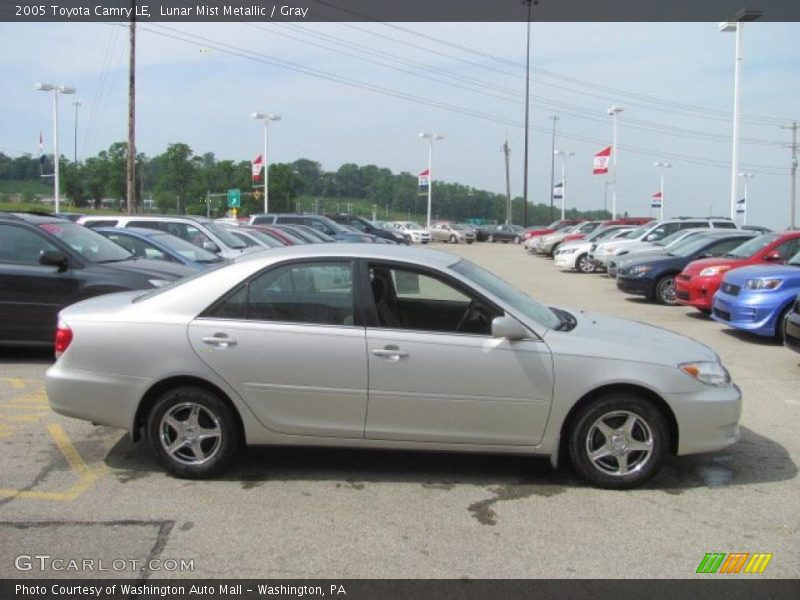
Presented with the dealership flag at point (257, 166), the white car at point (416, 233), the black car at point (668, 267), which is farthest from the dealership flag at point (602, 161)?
the black car at point (668, 267)

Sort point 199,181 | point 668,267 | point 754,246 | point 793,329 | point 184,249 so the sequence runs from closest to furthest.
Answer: point 793,329, point 184,249, point 754,246, point 668,267, point 199,181

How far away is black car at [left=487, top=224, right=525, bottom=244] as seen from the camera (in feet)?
195

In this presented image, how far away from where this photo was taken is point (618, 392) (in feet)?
15.6

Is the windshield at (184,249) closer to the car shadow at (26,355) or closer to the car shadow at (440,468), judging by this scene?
the car shadow at (26,355)

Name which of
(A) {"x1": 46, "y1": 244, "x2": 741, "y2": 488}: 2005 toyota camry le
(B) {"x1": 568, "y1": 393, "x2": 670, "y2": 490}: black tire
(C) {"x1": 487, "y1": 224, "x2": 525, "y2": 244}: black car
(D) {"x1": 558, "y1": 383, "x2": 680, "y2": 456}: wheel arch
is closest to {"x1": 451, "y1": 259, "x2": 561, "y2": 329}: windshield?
(A) {"x1": 46, "y1": 244, "x2": 741, "y2": 488}: 2005 toyota camry le

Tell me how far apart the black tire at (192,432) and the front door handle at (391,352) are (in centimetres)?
104

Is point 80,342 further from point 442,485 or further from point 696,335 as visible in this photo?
point 696,335

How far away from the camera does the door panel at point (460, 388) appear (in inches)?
186

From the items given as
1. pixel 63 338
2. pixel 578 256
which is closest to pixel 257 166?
pixel 578 256

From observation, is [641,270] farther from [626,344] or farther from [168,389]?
[168,389]

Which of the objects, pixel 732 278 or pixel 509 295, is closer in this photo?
pixel 509 295

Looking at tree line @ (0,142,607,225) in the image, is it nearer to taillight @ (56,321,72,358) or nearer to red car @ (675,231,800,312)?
red car @ (675,231,800,312)

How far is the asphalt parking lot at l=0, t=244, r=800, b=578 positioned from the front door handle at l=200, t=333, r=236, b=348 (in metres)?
0.89
